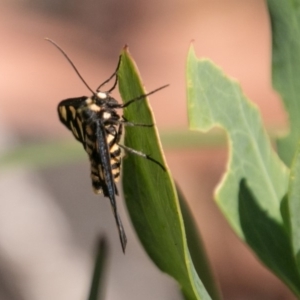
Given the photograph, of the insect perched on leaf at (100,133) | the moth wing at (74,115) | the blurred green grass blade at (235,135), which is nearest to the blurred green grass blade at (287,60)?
the blurred green grass blade at (235,135)

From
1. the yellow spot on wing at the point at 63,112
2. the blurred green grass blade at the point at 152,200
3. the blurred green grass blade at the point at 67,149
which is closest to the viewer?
the blurred green grass blade at the point at 152,200

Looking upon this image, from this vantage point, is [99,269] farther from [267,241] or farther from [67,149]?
[67,149]

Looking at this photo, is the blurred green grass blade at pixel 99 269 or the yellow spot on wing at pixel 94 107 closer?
the blurred green grass blade at pixel 99 269

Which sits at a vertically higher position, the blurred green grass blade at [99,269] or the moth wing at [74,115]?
the moth wing at [74,115]

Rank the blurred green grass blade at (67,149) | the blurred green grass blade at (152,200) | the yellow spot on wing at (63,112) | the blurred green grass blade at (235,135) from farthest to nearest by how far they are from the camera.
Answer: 1. the blurred green grass blade at (67,149)
2. the yellow spot on wing at (63,112)
3. the blurred green grass blade at (235,135)
4. the blurred green grass blade at (152,200)

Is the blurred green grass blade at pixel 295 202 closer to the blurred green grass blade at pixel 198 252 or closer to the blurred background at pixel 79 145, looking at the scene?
the blurred green grass blade at pixel 198 252

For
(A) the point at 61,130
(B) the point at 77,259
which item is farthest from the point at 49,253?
(A) the point at 61,130

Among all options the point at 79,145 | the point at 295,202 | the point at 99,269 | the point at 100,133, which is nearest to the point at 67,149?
the point at 79,145
